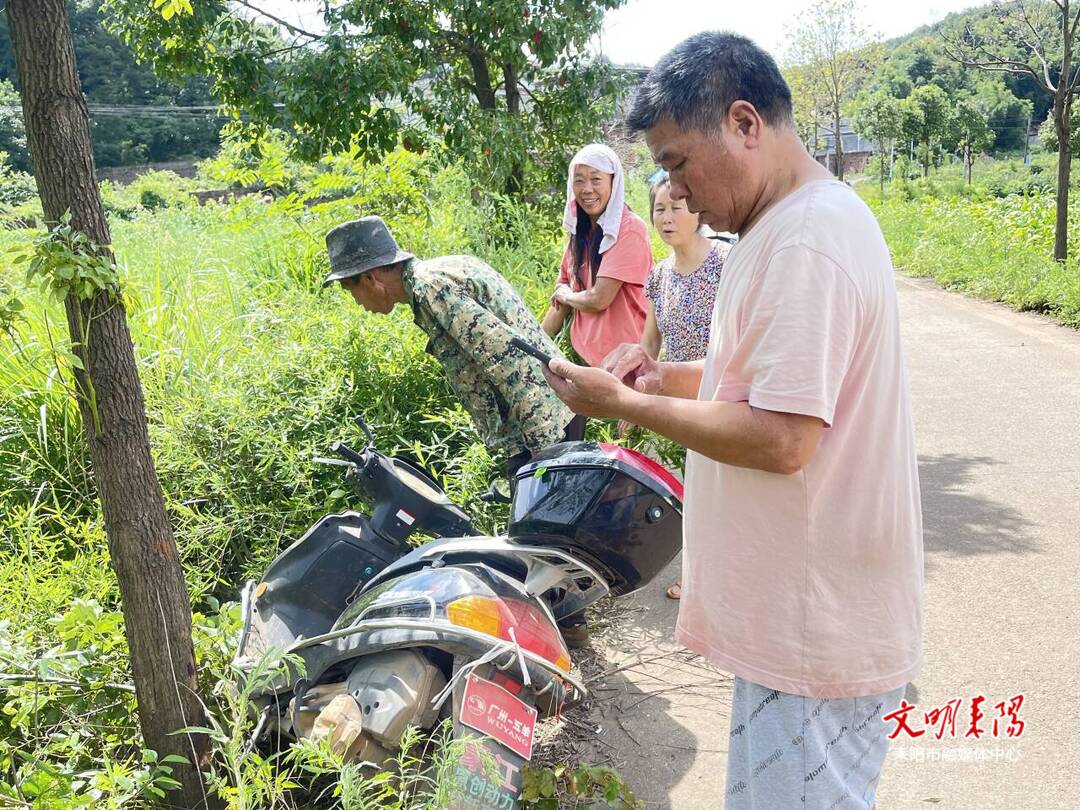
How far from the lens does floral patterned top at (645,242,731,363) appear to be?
14.1 ft

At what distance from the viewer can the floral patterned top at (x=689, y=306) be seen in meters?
4.29

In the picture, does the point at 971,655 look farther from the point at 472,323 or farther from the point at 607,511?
the point at 472,323

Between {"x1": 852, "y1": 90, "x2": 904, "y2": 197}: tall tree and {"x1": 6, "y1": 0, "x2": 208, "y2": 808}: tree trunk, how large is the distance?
36.9 metres

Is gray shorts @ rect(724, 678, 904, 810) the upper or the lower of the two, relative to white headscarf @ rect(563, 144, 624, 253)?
lower

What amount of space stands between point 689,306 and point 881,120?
140 ft

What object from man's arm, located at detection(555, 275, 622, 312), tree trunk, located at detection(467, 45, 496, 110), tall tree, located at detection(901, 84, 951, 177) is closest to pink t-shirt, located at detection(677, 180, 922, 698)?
man's arm, located at detection(555, 275, 622, 312)

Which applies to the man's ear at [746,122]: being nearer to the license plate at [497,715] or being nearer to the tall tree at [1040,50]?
the license plate at [497,715]

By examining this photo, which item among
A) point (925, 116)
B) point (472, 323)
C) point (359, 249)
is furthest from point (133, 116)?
point (472, 323)

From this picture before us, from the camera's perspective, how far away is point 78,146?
7.43ft

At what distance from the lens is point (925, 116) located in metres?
41.1

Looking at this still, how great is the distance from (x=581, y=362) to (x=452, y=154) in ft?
7.47

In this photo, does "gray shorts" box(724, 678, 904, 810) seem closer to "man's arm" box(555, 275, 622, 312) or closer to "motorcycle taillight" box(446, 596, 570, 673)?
"motorcycle taillight" box(446, 596, 570, 673)

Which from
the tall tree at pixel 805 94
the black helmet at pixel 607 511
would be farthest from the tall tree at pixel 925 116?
the black helmet at pixel 607 511

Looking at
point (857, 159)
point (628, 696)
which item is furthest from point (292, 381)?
point (857, 159)
